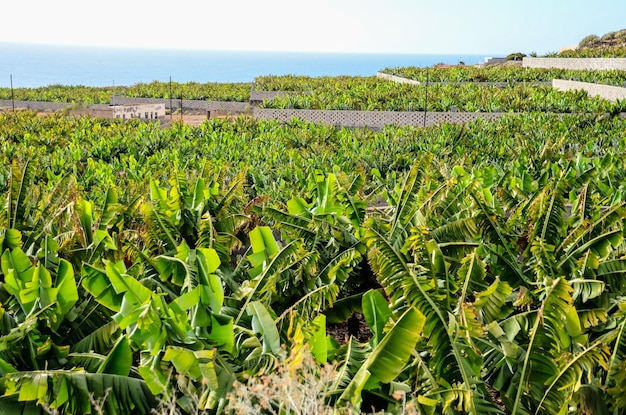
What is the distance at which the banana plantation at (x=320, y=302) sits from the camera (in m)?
3.62

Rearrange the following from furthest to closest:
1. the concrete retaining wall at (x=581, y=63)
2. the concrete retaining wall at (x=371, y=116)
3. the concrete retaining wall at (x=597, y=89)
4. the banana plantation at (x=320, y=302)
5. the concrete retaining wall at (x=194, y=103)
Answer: the concrete retaining wall at (x=194, y=103), the concrete retaining wall at (x=581, y=63), the concrete retaining wall at (x=597, y=89), the concrete retaining wall at (x=371, y=116), the banana plantation at (x=320, y=302)

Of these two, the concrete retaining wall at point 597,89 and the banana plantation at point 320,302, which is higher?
the concrete retaining wall at point 597,89

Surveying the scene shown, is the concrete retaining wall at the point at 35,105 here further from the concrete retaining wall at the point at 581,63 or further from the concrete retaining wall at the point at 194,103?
the concrete retaining wall at the point at 581,63

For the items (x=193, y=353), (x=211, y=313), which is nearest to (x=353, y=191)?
(x=211, y=313)

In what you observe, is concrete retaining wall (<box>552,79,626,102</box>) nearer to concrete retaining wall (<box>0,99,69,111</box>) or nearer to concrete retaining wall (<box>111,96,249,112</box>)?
concrete retaining wall (<box>111,96,249,112</box>)

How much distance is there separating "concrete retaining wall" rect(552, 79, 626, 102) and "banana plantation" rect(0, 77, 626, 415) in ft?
58.4

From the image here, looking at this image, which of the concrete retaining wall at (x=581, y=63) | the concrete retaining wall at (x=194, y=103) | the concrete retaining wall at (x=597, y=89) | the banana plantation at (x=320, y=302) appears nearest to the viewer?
the banana plantation at (x=320, y=302)

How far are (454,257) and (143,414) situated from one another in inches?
128

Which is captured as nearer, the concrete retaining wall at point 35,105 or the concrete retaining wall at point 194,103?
the concrete retaining wall at point 194,103

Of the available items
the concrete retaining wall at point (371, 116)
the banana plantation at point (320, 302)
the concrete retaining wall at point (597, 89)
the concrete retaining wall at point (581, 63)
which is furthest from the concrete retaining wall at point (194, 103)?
the banana plantation at point (320, 302)

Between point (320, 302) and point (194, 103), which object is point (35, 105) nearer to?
point (194, 103)

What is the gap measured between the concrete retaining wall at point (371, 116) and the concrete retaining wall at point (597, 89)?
621cm

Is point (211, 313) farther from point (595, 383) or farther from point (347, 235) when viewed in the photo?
point (595, 383)

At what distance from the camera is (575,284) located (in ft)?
16.8
